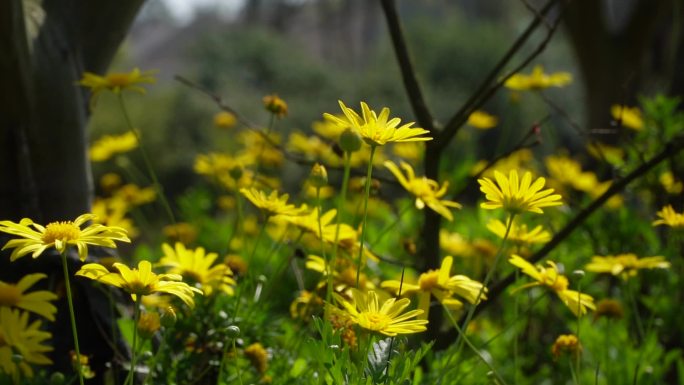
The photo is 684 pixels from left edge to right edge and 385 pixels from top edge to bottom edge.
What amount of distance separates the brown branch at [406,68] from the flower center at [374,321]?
2.57 feet

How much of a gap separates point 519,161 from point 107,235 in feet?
8.14

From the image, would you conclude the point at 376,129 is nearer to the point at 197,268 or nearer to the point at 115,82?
the point at 197,268

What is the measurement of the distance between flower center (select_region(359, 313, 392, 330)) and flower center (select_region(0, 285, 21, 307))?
60 centimetres

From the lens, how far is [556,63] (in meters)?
19.0

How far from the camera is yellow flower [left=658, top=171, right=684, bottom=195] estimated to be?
2057 mm

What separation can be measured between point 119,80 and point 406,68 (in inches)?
22.4

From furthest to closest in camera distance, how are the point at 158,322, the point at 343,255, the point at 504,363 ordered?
1. the point at 504,363
2. the point at 343,255
3. the point at 158,322

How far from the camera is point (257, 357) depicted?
141cm

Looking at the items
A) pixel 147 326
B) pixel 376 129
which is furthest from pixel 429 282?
pixel 147 326

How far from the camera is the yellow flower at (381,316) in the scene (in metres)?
1.02

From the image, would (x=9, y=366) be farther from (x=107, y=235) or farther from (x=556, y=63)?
(x=556, y=63)

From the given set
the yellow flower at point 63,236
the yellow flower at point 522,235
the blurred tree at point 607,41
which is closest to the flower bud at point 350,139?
the yellow flower at point 63,236

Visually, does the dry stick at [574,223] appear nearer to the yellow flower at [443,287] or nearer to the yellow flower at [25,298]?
the yellow flower at [443,287]

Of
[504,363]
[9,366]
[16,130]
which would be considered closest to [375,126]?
[9,366]
